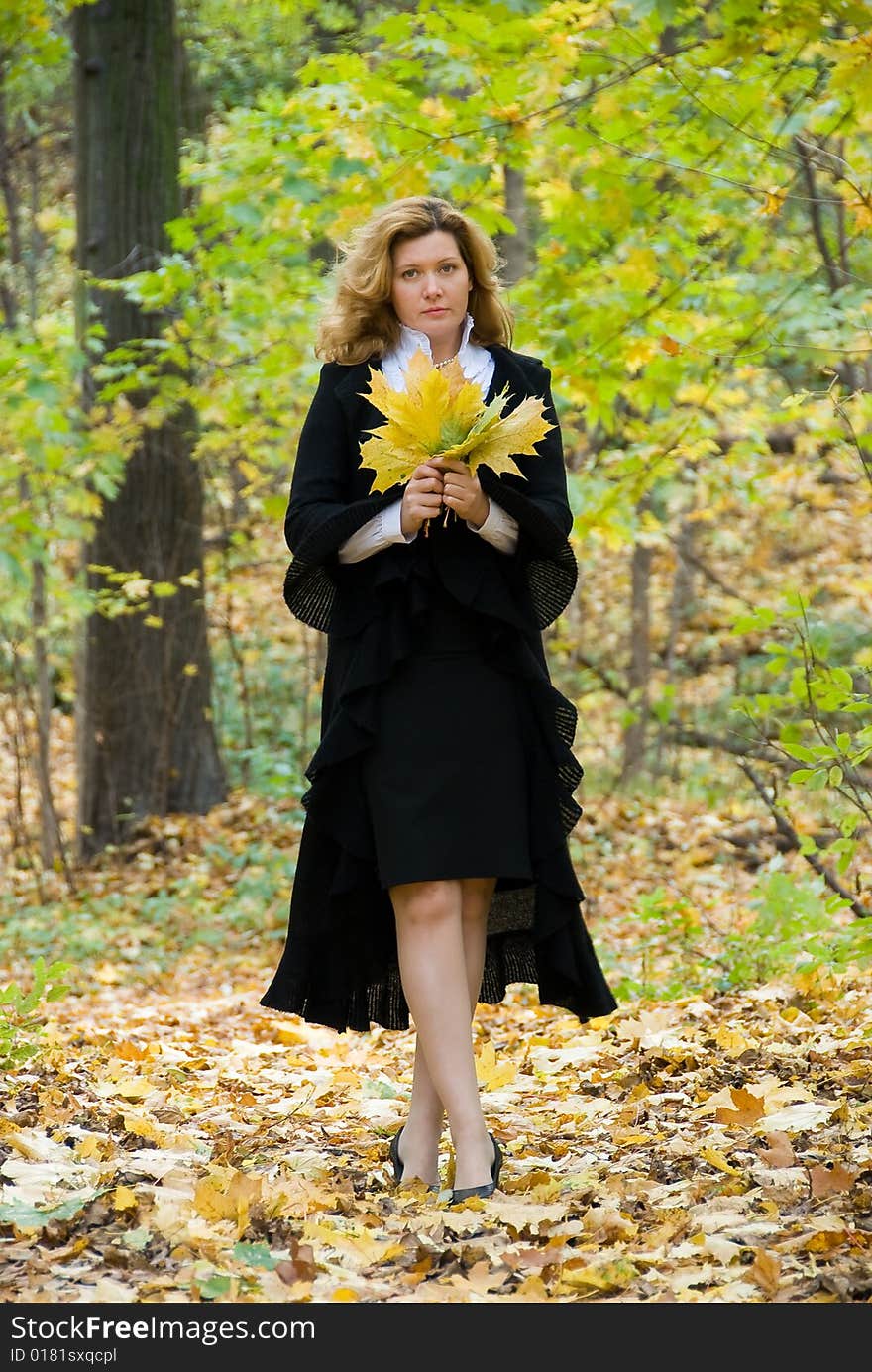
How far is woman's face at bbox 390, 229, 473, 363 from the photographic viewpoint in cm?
317

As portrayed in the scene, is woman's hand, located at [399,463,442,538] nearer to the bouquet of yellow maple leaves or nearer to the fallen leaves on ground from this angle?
the bouquet of yellow maple leaves

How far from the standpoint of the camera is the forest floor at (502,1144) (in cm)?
239

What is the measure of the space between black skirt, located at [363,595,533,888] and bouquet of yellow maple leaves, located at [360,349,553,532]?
0.34 metres

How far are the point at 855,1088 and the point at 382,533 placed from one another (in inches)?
73.3

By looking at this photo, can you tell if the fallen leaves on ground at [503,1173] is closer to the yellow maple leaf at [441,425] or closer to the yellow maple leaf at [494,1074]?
the yellow maple leaf at [494,1074]

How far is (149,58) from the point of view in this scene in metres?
9.37

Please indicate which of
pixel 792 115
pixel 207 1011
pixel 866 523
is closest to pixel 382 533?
pixel 792 115

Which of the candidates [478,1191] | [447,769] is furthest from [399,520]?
[478,1191]

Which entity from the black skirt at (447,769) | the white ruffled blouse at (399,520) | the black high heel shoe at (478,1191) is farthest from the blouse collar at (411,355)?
the black high heel shoe at (478,1191)

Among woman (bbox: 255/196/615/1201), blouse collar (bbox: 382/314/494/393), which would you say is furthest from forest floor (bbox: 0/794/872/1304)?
blouse collar (bbox: 382/314/494/393)
